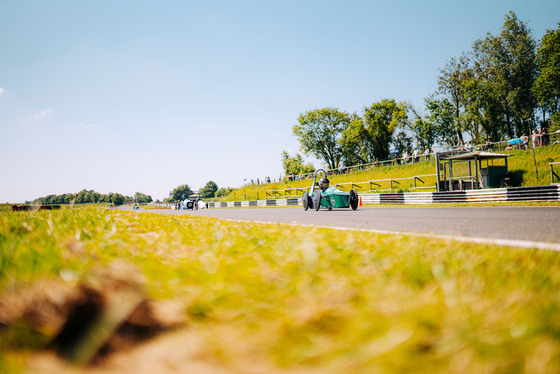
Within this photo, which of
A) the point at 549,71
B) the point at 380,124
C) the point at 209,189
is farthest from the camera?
the point at 209,189

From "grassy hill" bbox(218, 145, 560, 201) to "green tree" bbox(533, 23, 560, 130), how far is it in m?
24.8

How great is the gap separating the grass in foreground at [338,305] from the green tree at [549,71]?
49.9 metres

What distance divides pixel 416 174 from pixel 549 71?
26.4m

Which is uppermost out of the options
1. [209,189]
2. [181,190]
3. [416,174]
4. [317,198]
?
[181,190]

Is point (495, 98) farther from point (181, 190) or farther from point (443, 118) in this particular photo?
point (181, 190)

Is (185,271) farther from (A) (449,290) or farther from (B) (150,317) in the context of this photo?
(A) (449,290)

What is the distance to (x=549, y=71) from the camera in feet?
129

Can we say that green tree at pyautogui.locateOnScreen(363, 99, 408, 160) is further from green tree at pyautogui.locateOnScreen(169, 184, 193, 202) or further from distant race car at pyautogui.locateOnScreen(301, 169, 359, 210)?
green tree at pyautogui.locateOnScreen(169, 184, 193, 202)

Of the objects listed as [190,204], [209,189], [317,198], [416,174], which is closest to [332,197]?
[317,198]

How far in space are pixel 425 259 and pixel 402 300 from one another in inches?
45.5

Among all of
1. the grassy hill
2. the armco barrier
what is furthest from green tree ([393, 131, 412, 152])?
the armco barrier

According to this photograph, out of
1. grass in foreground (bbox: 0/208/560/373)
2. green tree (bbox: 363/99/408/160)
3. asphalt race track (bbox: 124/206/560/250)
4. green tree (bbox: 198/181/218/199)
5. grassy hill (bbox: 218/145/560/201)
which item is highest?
green tree (bbox: 363/99/408/160)

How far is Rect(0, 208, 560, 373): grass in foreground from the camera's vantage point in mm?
1243

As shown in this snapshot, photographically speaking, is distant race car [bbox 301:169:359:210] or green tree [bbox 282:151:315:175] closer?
distant race car [bbox 301:169:359:210]
